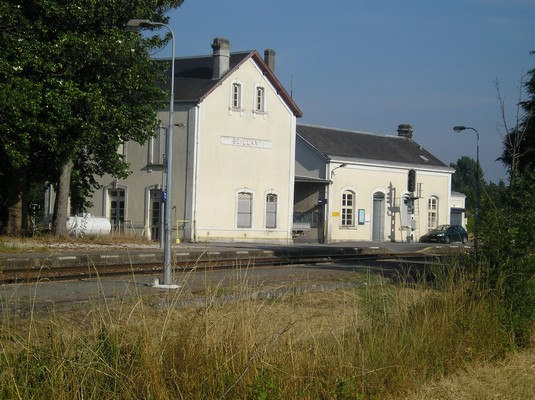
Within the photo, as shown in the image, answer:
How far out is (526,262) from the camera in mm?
10570

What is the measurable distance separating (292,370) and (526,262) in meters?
5.00

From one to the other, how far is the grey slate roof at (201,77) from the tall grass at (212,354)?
121 ft

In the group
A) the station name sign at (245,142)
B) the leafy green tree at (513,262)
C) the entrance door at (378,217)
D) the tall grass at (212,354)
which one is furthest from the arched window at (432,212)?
the tall grass at (212,354)

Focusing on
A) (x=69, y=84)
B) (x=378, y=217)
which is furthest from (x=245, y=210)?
(x=69, y=84)

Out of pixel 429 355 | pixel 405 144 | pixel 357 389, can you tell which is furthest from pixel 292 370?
pixel 405 144

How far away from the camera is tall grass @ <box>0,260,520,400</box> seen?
6.07m

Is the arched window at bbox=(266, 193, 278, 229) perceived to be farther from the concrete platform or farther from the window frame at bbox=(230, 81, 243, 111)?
the concrete platform

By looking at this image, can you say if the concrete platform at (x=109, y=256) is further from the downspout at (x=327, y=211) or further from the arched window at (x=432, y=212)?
the arched window at (x=432, y=212)

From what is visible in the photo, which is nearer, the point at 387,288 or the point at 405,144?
the point at 387,288

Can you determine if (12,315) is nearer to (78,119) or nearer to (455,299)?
(455,299)

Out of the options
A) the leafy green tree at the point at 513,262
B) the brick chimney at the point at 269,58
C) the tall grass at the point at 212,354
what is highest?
the brick chimney at the point at 269,58

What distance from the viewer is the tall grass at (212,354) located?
6.07 metres

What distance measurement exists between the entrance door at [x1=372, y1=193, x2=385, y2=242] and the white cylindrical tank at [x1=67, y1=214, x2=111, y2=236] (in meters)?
25.4

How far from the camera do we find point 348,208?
55625 mm
